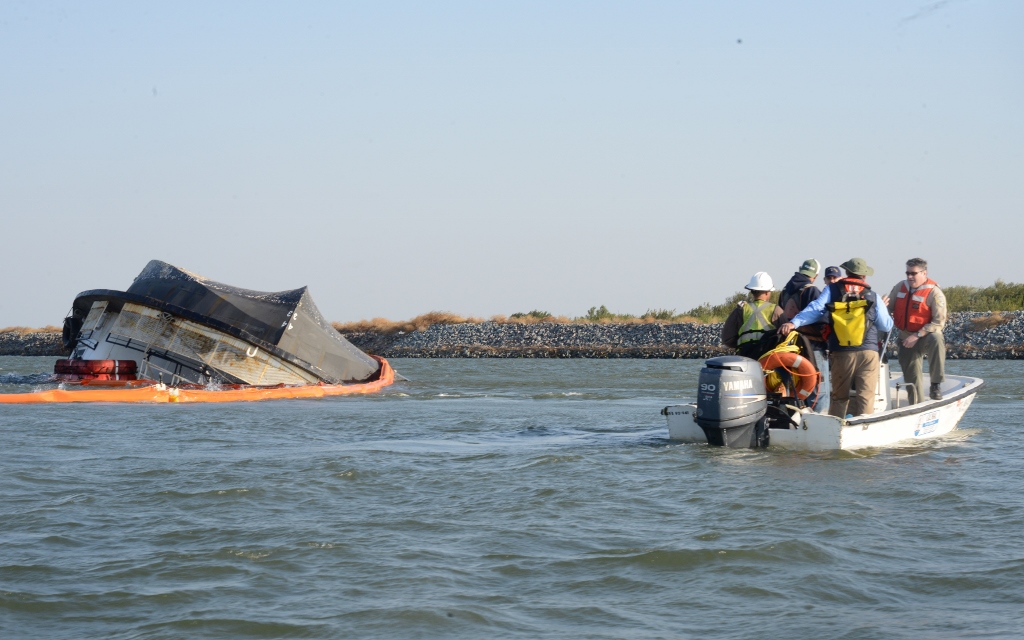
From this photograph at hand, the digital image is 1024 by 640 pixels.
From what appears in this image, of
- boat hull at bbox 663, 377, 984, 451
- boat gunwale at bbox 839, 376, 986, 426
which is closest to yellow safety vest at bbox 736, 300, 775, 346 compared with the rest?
boat hull at bbox 663, 377, 984, 451

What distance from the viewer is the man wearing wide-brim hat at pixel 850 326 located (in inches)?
409

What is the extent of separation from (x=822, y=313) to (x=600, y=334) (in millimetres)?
40030

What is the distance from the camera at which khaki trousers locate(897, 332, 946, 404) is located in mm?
11898

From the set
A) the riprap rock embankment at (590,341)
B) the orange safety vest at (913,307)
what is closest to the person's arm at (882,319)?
the orange safety vest at (913,307)

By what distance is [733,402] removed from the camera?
10.2 m

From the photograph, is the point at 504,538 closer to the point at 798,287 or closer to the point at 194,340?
the point at 798,287

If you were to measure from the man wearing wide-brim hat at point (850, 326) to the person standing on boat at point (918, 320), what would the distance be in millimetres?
1072

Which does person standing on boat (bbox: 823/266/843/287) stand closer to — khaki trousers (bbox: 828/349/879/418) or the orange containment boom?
khaki trousers (bbox: 828/349/879/418)

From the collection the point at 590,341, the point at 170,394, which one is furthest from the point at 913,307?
the point at 590,341

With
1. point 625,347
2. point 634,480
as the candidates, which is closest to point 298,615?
point 634,480

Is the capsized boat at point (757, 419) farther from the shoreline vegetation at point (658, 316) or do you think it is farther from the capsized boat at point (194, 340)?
the shoreline vegetation at point (658, 316)

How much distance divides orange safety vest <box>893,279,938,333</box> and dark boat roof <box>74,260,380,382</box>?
482 inches

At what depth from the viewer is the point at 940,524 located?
7.23 m

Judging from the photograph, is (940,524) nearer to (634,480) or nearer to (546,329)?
(634,480)
